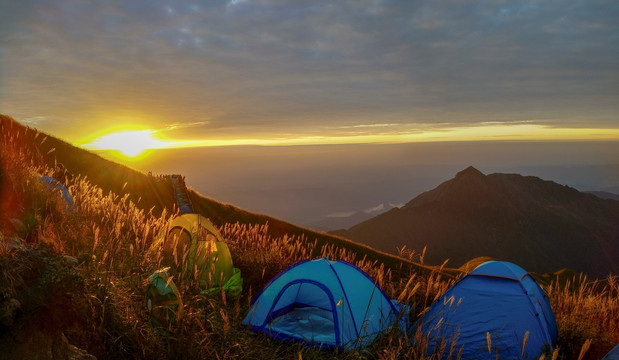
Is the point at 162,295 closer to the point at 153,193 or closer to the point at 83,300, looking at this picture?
the point at 83,300

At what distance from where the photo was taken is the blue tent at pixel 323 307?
7.98 meters

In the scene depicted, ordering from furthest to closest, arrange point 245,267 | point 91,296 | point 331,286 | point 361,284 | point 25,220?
point 245,267
point 361,284
point 331,286
point 25,220
point 91,296

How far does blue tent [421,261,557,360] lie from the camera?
8289 millimetres

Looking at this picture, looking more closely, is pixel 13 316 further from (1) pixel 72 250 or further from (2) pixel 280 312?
(2) pixel 280 312

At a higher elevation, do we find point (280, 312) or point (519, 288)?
point (519, 288)

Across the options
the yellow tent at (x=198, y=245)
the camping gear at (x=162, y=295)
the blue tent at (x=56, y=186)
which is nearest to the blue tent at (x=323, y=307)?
the yellow tent at (x=198, y=245)

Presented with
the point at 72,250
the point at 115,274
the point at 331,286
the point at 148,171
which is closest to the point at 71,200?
the point at 72,250

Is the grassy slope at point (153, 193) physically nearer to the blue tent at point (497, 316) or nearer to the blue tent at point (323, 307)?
the blue tent at point (497, 316)

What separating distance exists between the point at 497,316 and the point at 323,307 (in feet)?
13.0

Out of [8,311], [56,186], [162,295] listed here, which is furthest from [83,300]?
[56,186]

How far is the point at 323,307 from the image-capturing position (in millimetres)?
9609

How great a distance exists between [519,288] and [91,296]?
29.1 feet

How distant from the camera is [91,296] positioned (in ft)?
12.7

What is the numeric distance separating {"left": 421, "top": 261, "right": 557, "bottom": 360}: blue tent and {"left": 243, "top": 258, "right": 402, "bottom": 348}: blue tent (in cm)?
124
